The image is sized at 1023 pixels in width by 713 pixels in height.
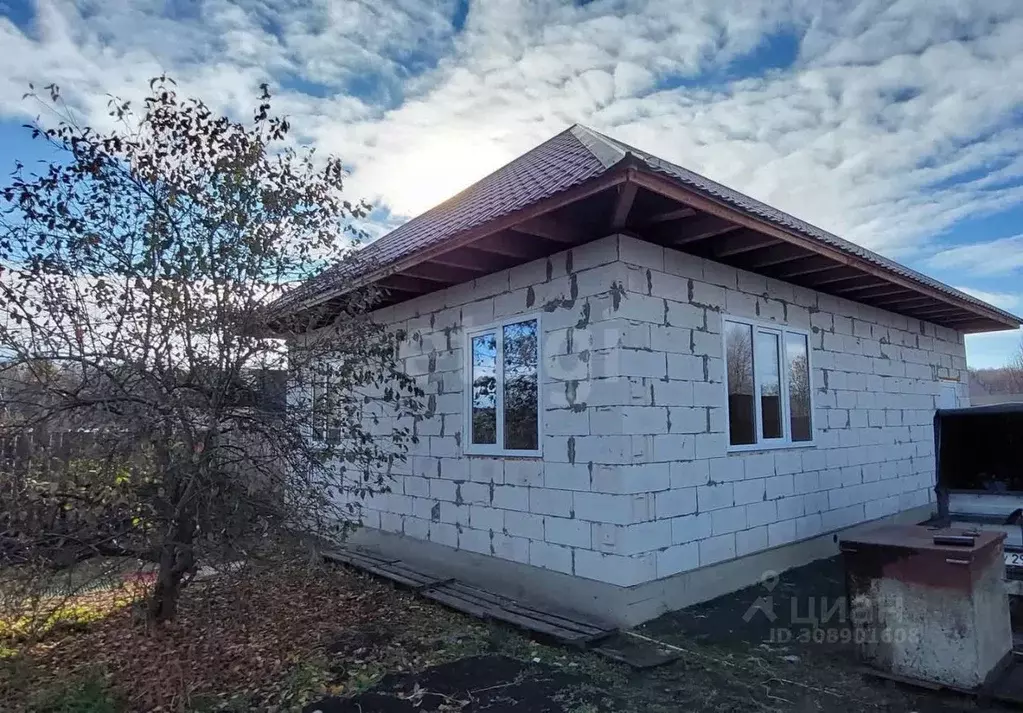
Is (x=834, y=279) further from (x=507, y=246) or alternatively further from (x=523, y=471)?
(x=523, y=471)

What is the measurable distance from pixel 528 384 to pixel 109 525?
378cm

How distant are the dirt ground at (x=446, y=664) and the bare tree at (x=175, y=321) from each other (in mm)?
723

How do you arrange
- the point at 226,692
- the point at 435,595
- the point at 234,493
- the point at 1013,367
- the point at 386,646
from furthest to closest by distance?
1. the point at 1013,367
2. the point at 435,595
3. the point at 386,646
4. the point at 234,493
5. the point at 226,692

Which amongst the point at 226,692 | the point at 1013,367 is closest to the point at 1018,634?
the point at 226,692

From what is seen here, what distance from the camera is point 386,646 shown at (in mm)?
4969

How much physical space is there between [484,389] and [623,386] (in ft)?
6.36

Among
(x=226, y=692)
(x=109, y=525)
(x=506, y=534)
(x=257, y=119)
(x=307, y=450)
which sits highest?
(x=257, y=119)

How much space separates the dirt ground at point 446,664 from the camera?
3885 mm

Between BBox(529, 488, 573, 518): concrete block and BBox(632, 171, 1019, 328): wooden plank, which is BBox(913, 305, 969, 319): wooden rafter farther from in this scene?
BBox(529, 488, 573, 518): concrete block

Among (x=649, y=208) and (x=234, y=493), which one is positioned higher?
(x=649, y=208)

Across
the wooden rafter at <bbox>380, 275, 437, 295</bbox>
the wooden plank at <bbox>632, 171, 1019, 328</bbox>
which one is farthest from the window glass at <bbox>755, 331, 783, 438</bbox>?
the wooden rafter at <bbox>380, 275, 437, 295</bbox>

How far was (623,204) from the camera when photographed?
4773 mm

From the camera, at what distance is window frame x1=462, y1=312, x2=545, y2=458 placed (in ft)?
19.7

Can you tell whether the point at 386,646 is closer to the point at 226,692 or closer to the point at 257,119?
A: the point at 226,692
